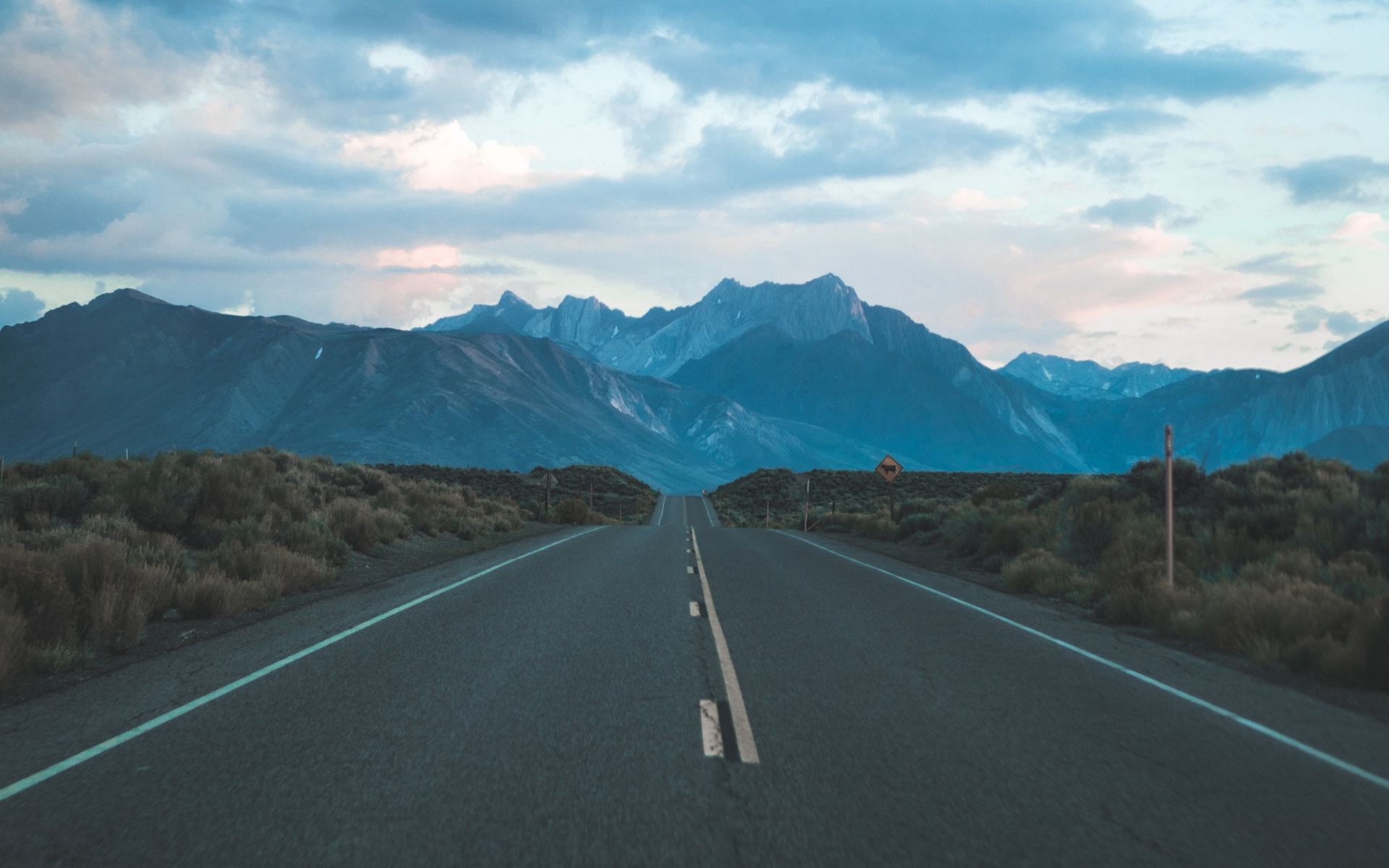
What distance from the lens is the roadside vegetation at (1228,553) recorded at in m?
10.7

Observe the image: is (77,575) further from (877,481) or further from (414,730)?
(877,481)

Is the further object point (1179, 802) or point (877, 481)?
point (877, 481)

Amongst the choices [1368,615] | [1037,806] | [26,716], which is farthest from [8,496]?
[1368,615]

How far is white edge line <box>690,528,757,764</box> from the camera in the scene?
6.21m

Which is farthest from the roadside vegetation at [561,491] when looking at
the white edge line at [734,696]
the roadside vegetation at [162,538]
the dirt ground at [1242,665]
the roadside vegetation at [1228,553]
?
the white edge line at [734,696]

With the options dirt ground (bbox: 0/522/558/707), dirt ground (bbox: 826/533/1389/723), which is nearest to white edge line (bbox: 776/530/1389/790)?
dirt ground (bbox: 826/533/1389/723)

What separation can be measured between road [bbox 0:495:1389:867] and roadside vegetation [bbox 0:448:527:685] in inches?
47.4

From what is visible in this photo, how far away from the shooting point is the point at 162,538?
1473 centimetres

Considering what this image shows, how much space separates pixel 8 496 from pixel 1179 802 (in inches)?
685

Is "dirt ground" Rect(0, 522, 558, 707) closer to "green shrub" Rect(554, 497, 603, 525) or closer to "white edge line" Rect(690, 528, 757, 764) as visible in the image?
"white edge line" Rect(690, 528, 757, 764)

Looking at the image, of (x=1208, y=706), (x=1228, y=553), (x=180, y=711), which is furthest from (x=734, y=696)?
(x=1228, y=553)

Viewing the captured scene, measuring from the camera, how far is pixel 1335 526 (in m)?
16.0

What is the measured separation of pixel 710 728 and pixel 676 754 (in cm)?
67

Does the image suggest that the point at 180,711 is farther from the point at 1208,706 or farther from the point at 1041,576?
the point at 1041,576
